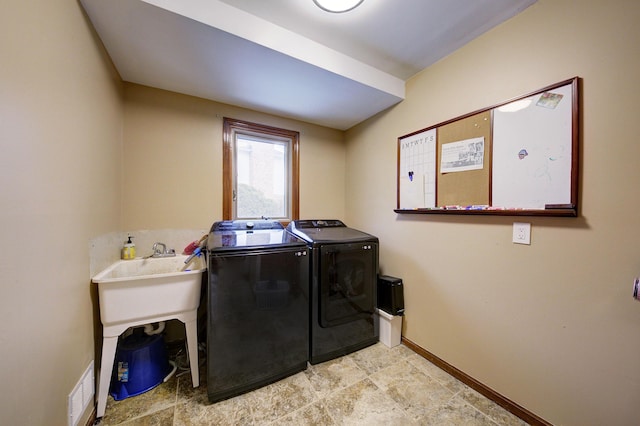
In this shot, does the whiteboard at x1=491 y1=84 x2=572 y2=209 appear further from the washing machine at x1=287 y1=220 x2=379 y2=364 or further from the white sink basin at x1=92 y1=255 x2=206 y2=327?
the white sink basin at x1=92 y1=255 x2=206 y2=327

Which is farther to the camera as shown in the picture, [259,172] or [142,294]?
A: [259,172]

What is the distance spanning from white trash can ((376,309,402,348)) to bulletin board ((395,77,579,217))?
986mm

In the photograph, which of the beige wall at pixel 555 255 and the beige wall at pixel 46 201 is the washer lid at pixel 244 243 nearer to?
the beige wall at pixel 46 201

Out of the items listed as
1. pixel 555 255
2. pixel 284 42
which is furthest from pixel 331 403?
pixel 284 42

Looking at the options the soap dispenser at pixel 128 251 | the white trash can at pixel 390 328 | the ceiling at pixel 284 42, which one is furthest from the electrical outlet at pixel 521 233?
the soap dispenser at pixel 128 251

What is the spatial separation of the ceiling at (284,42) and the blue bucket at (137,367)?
1.98 metres

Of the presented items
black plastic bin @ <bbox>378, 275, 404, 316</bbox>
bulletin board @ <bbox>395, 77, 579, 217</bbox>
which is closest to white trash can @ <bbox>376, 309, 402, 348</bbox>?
black plastic bin @ <bbox>378, 275, 404, 316</bbox>

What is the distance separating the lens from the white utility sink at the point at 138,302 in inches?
51.2

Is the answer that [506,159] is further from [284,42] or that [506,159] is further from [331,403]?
[331,403]

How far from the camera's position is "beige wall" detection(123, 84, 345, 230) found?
1.85 m

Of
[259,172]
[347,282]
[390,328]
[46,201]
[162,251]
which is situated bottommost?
[390,328]

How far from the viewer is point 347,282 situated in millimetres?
1901

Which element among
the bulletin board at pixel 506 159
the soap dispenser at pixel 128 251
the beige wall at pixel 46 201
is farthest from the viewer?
the soap dispenser at pixel 128 251

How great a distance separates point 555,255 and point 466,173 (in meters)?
0.69
